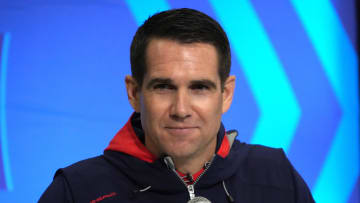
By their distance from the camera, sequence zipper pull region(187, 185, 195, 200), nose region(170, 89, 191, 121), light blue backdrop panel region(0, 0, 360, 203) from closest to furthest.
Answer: nose region(170, 89, 191, 121) → zipper pull region(187, 185, 195, 200) → light blue backdrop panel region(0, 0, 360, 203)

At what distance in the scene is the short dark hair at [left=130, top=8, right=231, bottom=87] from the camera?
1.52 metres

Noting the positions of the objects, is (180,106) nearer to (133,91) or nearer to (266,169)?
(133,91)

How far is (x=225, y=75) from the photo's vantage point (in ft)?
5.36

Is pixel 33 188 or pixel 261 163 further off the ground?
pixel 261 163

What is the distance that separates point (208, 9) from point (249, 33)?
302 millimetres

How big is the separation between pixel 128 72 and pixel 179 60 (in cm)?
144

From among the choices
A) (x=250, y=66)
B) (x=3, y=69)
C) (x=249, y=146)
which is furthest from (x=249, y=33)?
(x=3, y=69)

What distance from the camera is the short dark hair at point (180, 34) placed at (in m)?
1.52

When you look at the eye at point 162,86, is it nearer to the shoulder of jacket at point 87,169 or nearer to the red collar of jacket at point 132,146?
the red collar of jacket at point 132,146

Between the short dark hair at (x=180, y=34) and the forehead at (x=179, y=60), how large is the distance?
0.02m

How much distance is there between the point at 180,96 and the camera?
1.46 meters

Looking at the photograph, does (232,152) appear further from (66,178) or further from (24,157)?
(24,157)

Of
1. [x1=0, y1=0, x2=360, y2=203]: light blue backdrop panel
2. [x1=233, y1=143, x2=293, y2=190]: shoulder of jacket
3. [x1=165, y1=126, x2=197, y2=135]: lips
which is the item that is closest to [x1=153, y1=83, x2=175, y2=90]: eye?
[x1=165, y1=126, x2=197, y2=135]: lips

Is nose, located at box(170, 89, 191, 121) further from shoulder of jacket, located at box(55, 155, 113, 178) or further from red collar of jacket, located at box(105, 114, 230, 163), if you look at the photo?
shoulder of jacket, located at box(55, 155, 113, 178)
